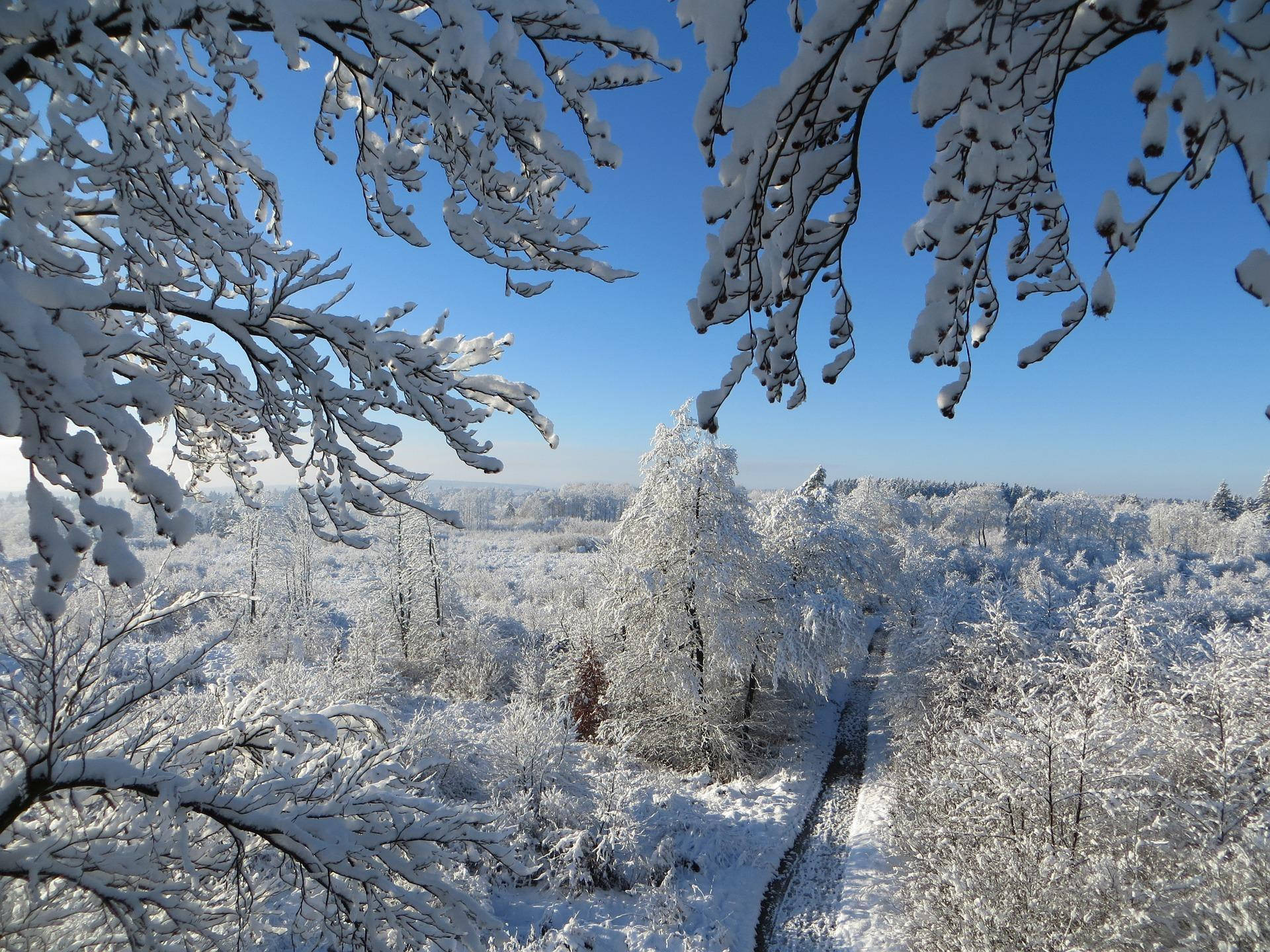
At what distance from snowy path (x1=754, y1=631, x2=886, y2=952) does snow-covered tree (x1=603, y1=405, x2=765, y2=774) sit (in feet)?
8.04

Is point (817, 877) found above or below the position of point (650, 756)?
below

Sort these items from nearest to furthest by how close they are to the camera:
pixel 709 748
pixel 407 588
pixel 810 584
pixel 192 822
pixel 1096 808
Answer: pixel 192 822 → pixel 1096 808 → pixel 709 748 → pixel 810 584 → pixel 407 588

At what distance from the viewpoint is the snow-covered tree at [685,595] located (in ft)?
41.6

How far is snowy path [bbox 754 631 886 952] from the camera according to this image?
8484 millimetres

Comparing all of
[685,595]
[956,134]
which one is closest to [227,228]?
[956,134]

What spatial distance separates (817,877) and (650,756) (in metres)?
5.05

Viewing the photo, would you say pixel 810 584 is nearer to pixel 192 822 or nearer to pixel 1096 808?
pixel 1096 808

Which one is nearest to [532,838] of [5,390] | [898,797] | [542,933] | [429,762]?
[542,933]

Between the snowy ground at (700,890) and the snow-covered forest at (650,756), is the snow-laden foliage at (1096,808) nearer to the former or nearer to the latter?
the snow-covered forest at (650,756)

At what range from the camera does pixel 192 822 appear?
3701 millimetres

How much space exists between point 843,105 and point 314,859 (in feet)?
12.6

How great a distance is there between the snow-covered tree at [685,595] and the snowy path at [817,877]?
2.45 m

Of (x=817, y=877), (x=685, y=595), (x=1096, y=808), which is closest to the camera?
(x=1096, y=808)

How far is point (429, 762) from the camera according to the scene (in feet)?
10.9
